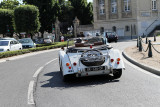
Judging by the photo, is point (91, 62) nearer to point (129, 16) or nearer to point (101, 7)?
point (129, 16)

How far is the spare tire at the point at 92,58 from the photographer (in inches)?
324

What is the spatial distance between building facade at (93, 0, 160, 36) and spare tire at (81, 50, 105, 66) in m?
45.7

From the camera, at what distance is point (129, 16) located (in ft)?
183

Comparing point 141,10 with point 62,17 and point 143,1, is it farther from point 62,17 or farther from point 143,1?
point 62,17

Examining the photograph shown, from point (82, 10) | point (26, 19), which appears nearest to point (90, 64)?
point (26, 19)

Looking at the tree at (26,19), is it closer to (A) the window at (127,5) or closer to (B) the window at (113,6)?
(B) the window at (113,6)

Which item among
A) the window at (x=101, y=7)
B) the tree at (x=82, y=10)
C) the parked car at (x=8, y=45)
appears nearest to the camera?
the parked car at (x=8, y=45)

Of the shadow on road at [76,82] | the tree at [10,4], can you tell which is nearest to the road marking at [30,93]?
the shadow on road at [76,82]

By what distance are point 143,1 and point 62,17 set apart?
980 inches

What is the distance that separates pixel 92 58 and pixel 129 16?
49.2 metres

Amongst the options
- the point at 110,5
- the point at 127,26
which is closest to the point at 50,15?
the point at 110,5

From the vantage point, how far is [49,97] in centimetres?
666

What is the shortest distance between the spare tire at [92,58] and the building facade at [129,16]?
1799 inches

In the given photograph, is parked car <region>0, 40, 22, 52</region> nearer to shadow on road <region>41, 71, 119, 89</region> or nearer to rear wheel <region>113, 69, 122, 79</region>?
shadow on road <region>41, 71, 119, 89</region>
